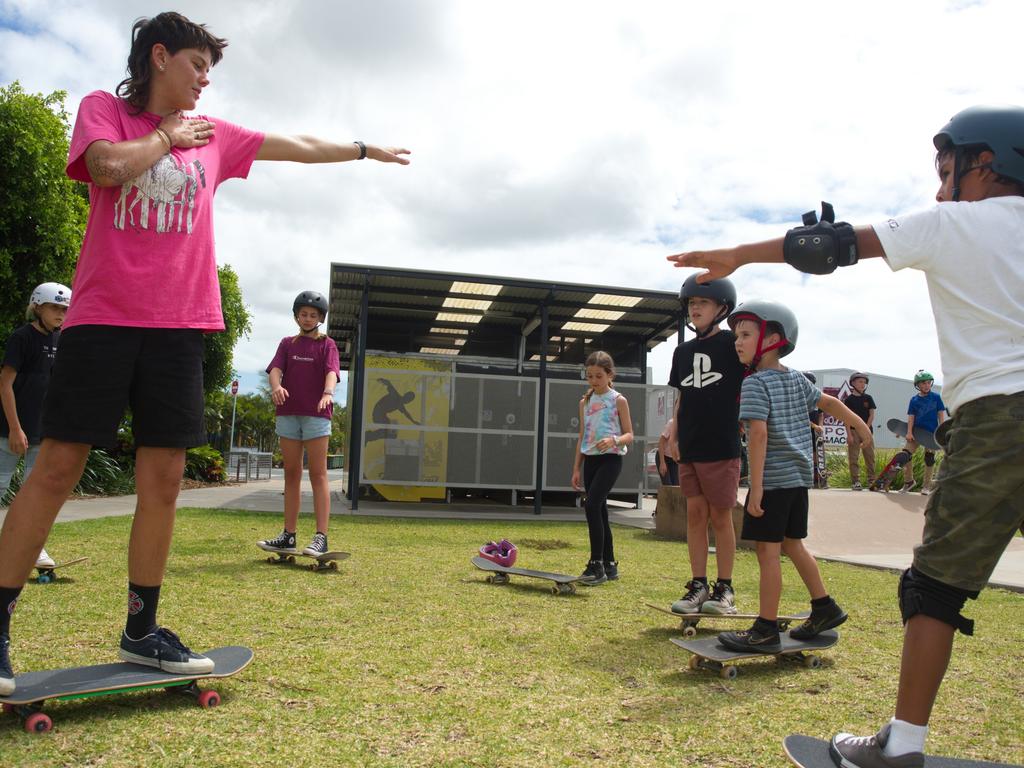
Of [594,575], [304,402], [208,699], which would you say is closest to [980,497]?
[208,699]

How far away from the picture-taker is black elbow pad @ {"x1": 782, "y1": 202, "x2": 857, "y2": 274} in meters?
2.21

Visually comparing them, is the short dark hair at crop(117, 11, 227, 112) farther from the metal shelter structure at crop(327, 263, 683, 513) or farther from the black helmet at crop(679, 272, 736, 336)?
the metal shelter structure at crop(327, 263, 683, 513)

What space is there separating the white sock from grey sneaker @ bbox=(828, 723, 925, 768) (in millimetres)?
12

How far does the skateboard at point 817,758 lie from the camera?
2.16 meters

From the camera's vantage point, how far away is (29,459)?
5445mm

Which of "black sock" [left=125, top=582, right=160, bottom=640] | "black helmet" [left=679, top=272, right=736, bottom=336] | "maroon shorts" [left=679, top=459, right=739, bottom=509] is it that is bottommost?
"black sock" [left=125, top=582, right=160, bottom=640]

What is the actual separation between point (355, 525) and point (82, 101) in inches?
316

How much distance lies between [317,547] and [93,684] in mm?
3323

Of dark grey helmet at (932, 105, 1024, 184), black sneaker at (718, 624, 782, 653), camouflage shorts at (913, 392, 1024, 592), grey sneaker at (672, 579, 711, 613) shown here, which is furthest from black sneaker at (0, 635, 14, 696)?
dark grey helmet at (932, 105, 1024, 184)

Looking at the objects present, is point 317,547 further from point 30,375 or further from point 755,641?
point 755,641

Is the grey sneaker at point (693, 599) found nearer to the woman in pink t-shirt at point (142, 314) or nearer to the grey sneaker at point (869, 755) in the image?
the grey sneaker at point (869, 755)

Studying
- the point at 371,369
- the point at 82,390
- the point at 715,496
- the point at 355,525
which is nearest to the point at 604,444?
the point at 715,496

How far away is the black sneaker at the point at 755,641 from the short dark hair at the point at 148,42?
131 inches

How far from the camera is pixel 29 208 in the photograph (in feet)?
38.5
